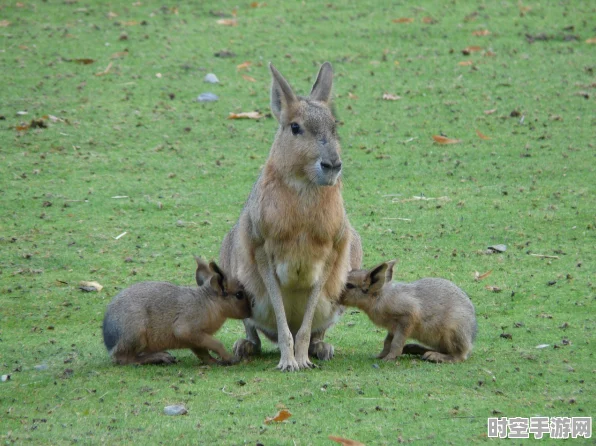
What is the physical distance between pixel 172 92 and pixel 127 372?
242 inches

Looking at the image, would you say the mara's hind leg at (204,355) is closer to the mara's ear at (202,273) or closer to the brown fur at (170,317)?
the brown fur at (170,317)

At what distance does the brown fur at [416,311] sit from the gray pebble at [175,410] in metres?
1.58

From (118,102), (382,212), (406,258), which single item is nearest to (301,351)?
(406,258)

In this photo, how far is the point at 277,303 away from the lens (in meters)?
6.14

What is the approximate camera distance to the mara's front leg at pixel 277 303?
6.02 m

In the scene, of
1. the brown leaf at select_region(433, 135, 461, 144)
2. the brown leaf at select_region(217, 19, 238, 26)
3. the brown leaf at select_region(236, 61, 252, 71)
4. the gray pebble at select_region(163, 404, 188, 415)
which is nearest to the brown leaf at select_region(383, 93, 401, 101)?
the brown leaf at select_region(433, 135, 461, 144)

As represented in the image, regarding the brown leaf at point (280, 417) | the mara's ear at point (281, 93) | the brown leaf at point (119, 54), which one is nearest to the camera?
the brown leaf at point (280, 417)

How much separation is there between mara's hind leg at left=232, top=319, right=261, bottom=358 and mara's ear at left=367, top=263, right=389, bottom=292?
2.70ft

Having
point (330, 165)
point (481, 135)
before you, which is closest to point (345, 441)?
point (330, 165)

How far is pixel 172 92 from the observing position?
11.5m

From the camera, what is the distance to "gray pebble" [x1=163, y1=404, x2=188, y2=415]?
4.98 meters

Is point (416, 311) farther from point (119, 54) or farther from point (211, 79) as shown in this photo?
point (119, 54)

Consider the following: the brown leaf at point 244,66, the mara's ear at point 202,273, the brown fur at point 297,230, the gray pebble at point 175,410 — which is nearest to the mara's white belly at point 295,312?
the brown fur at point 297,230

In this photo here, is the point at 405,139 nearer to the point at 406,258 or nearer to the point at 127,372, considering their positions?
Result: the point at 406,258
